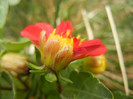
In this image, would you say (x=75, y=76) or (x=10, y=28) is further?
(x=10, y=28)

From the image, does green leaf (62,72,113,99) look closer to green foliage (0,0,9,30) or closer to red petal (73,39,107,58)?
red petal (73,39,107,58)

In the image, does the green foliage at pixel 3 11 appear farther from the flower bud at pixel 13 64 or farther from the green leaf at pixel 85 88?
the green leaf at pixel 85 88

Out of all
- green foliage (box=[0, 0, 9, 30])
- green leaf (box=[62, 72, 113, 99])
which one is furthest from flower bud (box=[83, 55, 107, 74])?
green foliage (box=[0, 0, 9, 30])

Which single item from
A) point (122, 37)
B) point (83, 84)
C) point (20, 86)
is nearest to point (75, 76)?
point (83, 84)

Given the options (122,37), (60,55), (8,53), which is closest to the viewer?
(60,55)

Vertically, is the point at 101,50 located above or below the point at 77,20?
below

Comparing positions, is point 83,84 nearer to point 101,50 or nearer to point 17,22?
point 101,50
